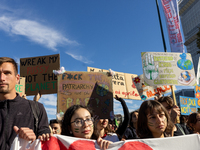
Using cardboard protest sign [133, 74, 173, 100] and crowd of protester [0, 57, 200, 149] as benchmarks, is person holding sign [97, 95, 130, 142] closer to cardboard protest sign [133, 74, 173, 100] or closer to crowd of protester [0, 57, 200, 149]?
crowd of protester [0, 57, 200, 149]

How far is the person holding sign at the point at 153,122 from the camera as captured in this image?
2357 mm

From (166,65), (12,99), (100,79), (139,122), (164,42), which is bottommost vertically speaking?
(139,122)

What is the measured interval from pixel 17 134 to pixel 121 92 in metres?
6.62

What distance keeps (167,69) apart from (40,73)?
390 centimetres

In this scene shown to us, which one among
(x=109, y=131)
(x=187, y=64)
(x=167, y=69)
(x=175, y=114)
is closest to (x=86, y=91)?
(x=109, y=131)

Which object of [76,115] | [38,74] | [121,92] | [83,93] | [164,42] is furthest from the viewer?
[164,42]

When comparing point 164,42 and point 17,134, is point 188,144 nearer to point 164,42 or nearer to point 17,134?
point 17,134

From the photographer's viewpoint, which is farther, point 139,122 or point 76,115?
point 139,122

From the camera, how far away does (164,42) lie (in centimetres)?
920

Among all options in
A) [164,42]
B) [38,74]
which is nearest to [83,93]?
[38,74]

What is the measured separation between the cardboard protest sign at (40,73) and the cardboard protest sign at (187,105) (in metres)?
4.87

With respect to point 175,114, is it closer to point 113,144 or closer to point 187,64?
point 113,144

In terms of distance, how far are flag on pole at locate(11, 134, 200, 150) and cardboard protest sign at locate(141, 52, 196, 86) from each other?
12.7 feet

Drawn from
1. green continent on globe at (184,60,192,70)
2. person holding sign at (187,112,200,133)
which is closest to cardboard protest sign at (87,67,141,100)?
green continent on globe at (184,60,192,70)
